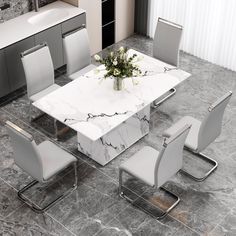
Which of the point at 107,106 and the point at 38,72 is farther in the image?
the point at 38,72

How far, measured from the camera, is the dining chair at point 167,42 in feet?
20.1

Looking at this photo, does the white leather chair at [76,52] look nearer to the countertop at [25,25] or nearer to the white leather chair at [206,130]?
the countertop at [25,25]

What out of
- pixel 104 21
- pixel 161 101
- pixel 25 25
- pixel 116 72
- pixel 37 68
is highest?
pixel 116 72

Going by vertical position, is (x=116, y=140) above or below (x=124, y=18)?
below

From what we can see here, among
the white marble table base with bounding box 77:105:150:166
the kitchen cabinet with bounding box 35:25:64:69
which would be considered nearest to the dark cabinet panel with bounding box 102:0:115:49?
the kitchen cabinet with bounding box 35:25:64:69

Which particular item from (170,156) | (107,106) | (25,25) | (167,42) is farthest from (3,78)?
(170,156)

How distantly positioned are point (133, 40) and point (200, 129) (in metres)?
3.16

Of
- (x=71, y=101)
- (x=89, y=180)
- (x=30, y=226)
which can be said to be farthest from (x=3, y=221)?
(x=71, y=101)

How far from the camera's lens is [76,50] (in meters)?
6.05

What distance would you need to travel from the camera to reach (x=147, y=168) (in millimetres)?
4754

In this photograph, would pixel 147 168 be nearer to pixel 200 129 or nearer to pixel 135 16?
pixel 200 129

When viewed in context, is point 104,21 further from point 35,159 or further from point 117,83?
point 35,159

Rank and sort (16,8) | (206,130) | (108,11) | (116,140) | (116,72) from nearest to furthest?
(206,130), (116,72), (116,140), (16,8), (108,11)

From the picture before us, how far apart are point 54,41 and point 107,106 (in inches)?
70.6
